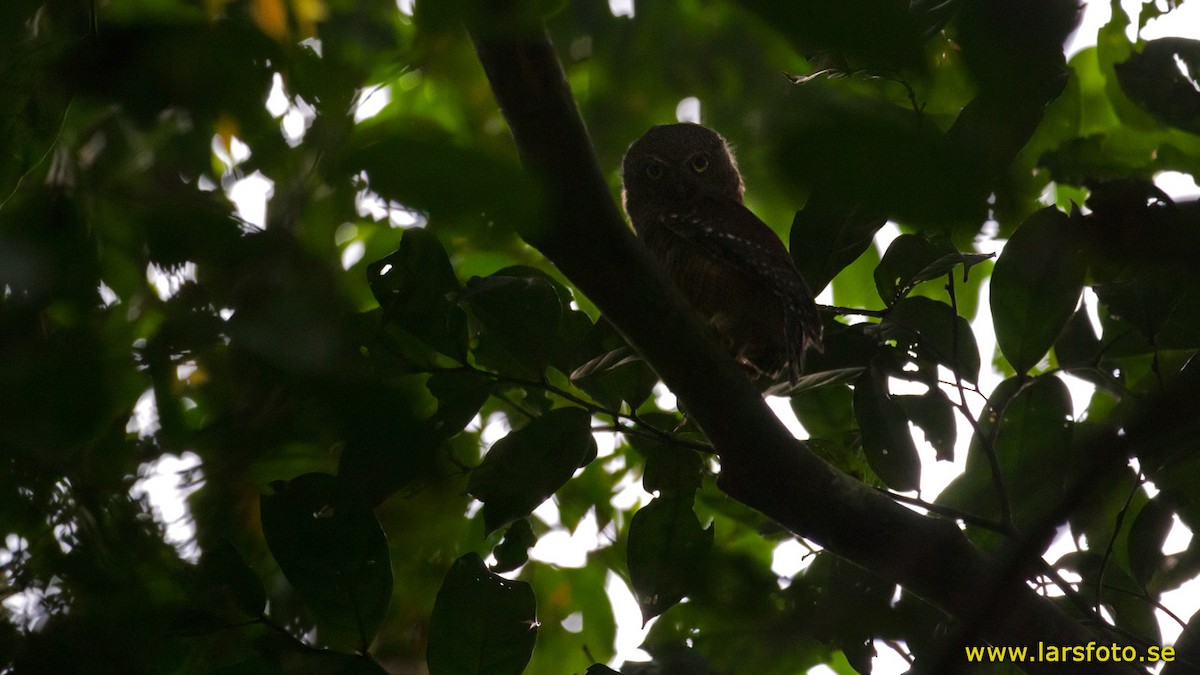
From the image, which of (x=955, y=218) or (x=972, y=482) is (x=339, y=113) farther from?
(x=972, y=482)

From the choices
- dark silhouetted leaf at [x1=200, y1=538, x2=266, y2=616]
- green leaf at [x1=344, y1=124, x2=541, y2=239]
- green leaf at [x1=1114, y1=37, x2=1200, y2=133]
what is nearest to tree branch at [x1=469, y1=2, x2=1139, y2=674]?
green leaf at [x1=344, y1=124, x2=541, y2=239]

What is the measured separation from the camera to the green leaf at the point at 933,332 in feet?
7.55

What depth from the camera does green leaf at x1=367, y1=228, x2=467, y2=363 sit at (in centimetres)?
191

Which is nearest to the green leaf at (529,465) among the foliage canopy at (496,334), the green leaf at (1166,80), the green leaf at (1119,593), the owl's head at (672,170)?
the foliage canopy at (496,334)

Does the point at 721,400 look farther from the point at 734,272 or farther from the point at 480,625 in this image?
the point at 734,272

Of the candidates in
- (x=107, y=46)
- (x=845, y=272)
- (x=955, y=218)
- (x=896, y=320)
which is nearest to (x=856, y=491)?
(x=896, y=320)

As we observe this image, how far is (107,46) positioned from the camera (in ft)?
3.85

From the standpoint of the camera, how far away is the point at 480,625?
1915 mm

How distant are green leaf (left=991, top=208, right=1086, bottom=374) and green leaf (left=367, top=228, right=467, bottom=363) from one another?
121 cm

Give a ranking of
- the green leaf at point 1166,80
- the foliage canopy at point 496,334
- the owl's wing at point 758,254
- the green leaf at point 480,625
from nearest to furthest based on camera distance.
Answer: the foliage canopy at point 496,334, the green leaf at point 480,625, the green leaf at point 1166,80, the owl's wing at point 758,254

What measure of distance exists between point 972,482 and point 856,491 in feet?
2.11

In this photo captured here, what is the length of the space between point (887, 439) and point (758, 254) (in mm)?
1221

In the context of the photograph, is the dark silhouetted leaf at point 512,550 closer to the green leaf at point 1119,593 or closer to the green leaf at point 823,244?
the green leaf at point 823,244

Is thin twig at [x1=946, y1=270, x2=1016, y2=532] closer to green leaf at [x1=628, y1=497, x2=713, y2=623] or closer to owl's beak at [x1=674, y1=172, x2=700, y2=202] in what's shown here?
green leaf at [x1=628, y1=497, x2=713, y2=623]
